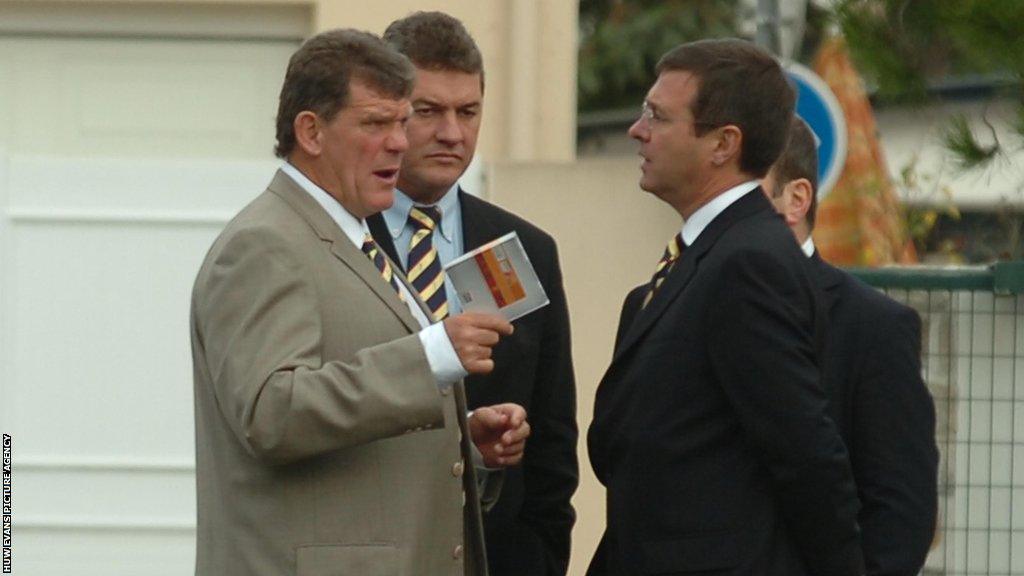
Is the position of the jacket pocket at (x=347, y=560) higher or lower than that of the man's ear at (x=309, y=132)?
lower

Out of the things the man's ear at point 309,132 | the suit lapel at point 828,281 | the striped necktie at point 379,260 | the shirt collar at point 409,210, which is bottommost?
the suit lapel at point 828,281

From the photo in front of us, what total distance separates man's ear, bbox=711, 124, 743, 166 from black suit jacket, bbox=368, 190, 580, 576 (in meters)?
0.87

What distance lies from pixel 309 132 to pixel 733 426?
→ 0.97 meters

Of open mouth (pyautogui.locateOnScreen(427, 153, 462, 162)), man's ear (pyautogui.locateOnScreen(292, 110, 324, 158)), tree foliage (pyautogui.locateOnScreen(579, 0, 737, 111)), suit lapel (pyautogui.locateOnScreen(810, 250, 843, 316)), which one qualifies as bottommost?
suit lapel (pyautogui.locateOnScreen(810, 250, 843, 316))

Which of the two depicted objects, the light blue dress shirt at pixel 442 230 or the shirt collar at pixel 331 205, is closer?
the shirt collar at pixel 331 205

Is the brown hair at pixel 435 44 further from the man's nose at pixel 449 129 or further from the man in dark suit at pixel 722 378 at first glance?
the man in dark suit at pixel 722 378

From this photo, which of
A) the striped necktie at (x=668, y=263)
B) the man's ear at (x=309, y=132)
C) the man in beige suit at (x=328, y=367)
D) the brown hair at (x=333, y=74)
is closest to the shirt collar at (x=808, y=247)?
the striped necktie at (x=668, y=263)

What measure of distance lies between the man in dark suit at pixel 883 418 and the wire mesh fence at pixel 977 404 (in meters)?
2.03

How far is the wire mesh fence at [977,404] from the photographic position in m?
6.18

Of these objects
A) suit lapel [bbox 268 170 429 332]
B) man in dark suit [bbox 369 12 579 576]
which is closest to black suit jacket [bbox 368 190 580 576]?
man in dark suit [bbox 369 12 579 576]

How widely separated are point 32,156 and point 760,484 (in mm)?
4130

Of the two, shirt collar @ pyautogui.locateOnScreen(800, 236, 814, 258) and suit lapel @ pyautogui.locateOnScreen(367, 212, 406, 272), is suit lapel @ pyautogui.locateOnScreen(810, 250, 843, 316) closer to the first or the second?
shirt collar @ pyautogui.locateOnScreen(800, 236, 814, 258)

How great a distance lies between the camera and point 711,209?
3.95m

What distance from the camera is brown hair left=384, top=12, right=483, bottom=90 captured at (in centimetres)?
455
